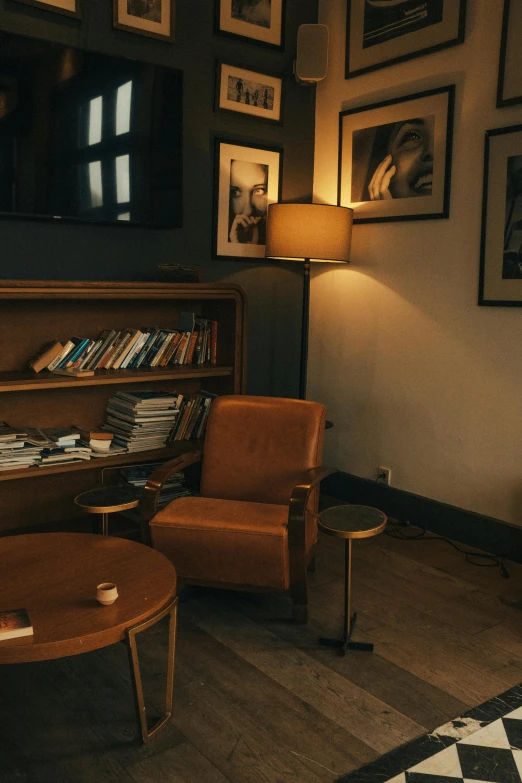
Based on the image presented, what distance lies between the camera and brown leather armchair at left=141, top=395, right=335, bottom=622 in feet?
8.54

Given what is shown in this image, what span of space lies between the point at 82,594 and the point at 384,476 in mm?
2317

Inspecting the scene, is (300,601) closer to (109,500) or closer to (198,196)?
(109,500)

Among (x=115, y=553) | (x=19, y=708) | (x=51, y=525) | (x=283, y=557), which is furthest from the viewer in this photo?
(x=51, y=525)

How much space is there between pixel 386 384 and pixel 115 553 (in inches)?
82.0

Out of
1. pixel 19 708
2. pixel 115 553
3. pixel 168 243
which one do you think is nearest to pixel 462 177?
pixel 168 243

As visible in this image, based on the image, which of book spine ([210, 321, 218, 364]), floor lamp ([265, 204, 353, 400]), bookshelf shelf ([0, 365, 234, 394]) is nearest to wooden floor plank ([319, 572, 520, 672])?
bookshelf shelf ([0, 365, 234, 394])

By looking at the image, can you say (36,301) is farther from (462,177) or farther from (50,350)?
(462,177)

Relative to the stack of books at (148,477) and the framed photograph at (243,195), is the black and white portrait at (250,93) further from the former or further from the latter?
the stack of books at (148,477)

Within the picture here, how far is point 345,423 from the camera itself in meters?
4.27

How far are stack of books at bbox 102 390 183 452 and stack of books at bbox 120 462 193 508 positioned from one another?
93mm

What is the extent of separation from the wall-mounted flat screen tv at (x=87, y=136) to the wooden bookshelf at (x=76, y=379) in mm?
408

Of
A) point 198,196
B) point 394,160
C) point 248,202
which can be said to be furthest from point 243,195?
point 394,160

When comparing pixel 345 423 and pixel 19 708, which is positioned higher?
pixel 345 423

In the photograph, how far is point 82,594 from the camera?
6.73 ft
